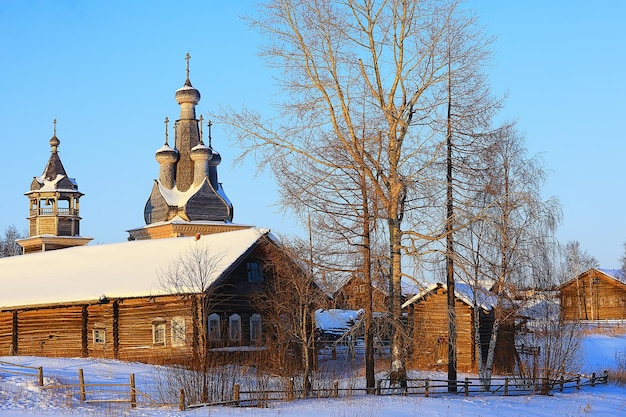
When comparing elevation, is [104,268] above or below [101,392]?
above

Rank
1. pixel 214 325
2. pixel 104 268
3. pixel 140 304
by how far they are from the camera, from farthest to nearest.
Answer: pixel 104 268, pixel 140 304, pixel 214 325

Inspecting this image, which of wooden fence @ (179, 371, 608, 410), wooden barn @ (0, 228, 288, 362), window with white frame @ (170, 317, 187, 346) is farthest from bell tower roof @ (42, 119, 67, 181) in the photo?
wooden fence @ (179, 371, 608, 410)

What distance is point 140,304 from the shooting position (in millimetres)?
38469

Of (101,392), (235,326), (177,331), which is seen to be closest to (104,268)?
(177,331)

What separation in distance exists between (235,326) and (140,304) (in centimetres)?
416

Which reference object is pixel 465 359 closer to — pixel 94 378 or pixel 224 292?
pixel 224 292

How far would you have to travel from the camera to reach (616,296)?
73938 mm

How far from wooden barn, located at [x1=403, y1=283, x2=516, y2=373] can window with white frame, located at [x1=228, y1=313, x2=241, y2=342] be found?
809 cm

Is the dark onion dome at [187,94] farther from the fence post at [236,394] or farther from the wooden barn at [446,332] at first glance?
the fence post at [236,394]

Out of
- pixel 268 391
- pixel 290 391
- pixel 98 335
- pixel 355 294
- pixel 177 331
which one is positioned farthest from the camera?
pixel 98 335

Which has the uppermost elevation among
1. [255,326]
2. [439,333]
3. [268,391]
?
[255,326]

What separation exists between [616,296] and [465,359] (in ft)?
119

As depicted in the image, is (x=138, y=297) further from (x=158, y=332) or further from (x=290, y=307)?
(x=290, y=307)

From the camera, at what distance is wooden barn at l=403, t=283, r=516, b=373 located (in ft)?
136
